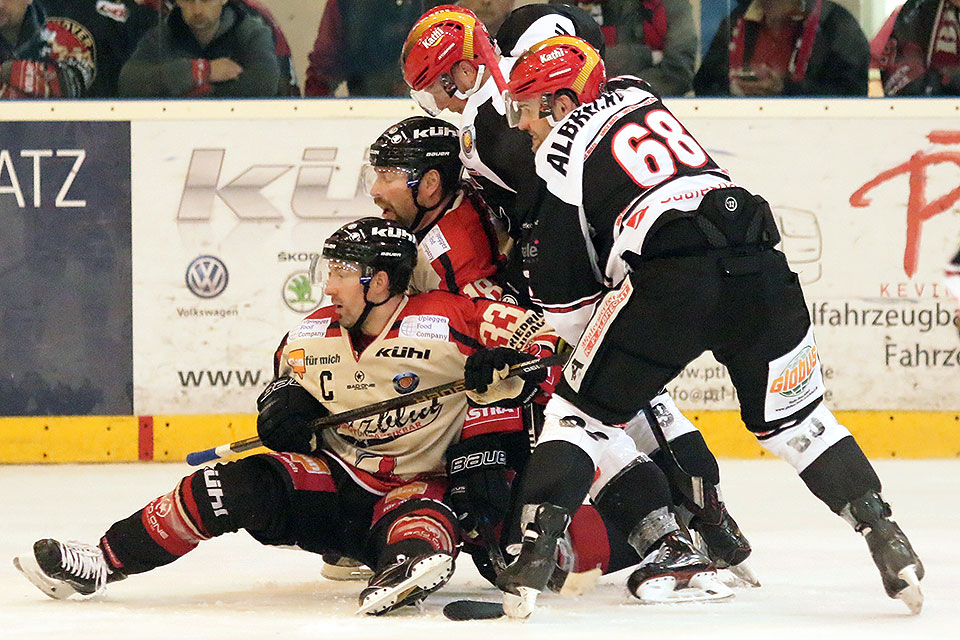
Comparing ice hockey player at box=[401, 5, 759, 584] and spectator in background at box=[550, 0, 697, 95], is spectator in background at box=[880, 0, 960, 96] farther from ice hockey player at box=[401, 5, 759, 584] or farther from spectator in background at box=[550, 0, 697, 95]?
ice hockey player at box=[401, 5, 759, 584]

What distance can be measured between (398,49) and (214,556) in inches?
109

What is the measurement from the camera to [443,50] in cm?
390

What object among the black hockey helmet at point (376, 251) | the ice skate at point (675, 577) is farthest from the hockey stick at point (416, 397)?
the ice skate at point (675, 577)

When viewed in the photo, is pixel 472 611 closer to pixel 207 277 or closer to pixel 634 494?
pixel 634 494

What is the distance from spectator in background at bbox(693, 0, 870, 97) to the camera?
622cm

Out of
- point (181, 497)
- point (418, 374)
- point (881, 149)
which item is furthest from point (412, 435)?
point (881, 149)

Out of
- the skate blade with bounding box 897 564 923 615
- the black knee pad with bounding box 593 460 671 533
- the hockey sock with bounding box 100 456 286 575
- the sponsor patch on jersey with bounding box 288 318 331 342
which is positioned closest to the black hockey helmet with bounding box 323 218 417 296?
the sponsor patch on jersey with bounding box 288 318 331 342

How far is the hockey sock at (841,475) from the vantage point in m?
3.24

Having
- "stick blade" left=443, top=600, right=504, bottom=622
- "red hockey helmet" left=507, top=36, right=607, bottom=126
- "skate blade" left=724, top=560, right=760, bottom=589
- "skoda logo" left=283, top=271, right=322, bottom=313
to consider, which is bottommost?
"skoda logo" left=283, top=271, right=322, bottom=313

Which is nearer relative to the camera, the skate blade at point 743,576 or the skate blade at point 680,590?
the skate blade at point 680,590

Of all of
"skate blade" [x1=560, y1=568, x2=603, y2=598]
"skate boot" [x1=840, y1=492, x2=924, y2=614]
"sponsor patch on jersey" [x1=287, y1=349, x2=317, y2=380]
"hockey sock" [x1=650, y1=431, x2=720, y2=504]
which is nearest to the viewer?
"skate boot" [x1=840, y1=492, x2=924, y2=614]

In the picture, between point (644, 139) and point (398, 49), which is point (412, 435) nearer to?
point (644, 139)

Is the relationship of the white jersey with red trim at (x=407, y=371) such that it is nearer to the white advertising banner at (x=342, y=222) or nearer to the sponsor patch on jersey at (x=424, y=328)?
the sponsor patch on jersey at (x=424, y=328)

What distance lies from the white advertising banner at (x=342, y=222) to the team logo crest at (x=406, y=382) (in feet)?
8.48
